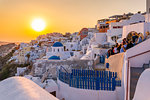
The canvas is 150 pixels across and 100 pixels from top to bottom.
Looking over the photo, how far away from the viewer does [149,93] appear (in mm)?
2252

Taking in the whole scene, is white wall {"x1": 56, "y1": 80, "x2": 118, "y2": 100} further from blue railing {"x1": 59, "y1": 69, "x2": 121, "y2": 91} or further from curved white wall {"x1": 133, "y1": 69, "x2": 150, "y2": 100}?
curved white wall {"x1": 133, "y1": 69, "x2": 150, "y2": 100}

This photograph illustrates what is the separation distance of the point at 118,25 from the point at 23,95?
21.8 meters

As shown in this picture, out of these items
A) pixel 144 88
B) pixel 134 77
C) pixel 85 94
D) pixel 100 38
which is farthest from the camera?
pixel 100 38

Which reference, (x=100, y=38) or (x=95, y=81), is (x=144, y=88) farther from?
(x=100, y=38)

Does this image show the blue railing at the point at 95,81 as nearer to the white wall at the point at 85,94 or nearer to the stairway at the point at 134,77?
the white wall at the point at 85,94

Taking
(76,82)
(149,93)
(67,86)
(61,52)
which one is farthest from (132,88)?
(61,52)

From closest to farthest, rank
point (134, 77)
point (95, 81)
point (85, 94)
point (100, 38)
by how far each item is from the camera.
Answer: point (134, 77) < point (95, 81) < point (85, 94) < point (100, 38)

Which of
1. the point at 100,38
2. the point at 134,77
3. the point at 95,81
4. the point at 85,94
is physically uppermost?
the point at 100,38

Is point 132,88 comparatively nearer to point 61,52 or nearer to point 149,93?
point 149,93

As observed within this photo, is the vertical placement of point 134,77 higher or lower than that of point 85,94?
higher

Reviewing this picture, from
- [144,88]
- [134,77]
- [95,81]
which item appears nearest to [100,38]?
[95,81]

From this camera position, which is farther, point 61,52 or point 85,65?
point 61,52

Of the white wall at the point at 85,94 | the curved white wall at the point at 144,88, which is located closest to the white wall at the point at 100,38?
the white wall at the point at 85,94

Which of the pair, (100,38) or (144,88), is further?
(100,38)
